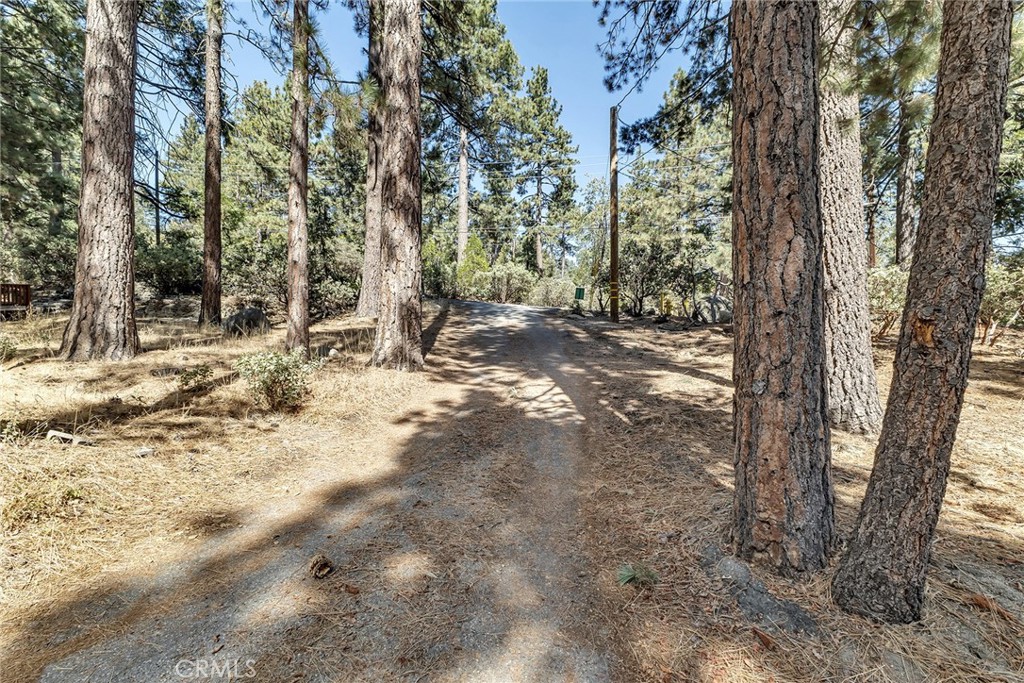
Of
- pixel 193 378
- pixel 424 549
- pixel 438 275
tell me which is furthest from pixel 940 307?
pixel 438 275

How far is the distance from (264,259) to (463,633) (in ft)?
37.8

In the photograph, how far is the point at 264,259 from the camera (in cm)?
1074

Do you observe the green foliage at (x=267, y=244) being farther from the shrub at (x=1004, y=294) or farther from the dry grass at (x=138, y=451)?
the shrub at (x=1004, y=294)

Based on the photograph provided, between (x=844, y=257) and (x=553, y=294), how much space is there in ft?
55.4

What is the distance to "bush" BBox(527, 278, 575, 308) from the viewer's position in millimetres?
20719

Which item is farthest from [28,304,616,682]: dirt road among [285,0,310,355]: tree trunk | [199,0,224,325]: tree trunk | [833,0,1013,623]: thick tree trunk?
[199,0,224,325]: tree trunk

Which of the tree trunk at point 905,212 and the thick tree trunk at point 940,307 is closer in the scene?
the thick tree trunk at point 940,307

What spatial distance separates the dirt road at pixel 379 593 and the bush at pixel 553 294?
1749cm

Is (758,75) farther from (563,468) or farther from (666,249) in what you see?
(666,249)

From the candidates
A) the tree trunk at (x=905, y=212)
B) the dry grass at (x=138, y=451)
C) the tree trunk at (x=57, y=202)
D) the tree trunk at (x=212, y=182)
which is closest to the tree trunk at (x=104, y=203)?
the dry grass at (x=138, y=451)

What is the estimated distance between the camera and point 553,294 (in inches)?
818

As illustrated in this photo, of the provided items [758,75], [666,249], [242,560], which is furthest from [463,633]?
[666,249]

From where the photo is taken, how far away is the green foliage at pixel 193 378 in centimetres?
435

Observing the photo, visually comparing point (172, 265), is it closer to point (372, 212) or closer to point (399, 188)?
point (372, 212)
